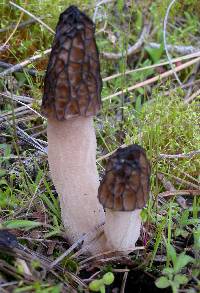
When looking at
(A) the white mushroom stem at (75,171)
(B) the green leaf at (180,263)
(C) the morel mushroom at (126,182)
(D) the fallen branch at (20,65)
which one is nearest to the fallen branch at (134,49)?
(D) the fallen branch at (20,65)

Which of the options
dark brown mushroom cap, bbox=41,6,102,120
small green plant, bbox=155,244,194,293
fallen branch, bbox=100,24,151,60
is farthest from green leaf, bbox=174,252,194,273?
fallen branch, bbox=100,24,151,60

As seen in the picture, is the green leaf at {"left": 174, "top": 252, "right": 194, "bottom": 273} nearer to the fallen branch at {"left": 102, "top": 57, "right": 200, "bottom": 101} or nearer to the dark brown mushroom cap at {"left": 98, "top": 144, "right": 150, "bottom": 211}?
the dark brown mushroom cap at {"left": 98, "top": 144, "right": 150, "bottom": 211}

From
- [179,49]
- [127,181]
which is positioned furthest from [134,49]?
[127,181]

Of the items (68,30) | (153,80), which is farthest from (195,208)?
(153,80)

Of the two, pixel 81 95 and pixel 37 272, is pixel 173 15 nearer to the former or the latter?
pixel 81 95

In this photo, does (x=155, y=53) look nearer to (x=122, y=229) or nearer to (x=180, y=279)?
(x=122, y=229)

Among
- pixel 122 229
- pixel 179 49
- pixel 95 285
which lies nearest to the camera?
pixel 95 285

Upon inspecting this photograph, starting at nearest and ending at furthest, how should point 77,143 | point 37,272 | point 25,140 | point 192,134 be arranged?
point 37,272 → point 77,143 → point 25,140 → point 192,134

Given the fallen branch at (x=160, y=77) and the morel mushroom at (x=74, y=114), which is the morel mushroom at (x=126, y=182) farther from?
the fallen branch at (x=160, y=77)
